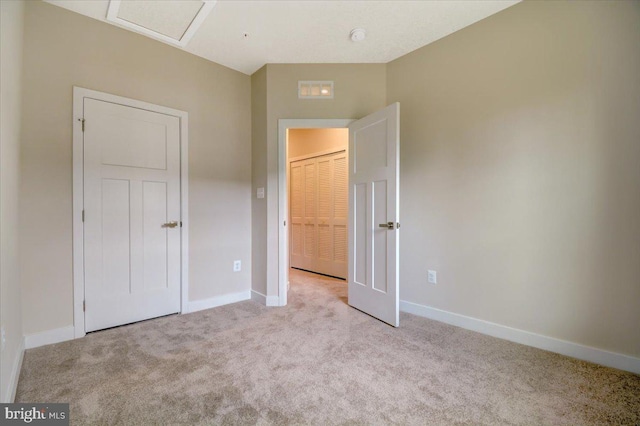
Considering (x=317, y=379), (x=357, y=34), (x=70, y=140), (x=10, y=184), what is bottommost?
(x=317, y=379)

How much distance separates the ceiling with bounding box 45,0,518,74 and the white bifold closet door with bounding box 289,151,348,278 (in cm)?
167

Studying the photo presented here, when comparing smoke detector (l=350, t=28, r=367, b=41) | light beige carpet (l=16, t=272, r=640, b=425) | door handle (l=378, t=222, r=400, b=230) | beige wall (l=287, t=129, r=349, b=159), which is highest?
smoke detector (l=350, t=28, r=367, b=41)

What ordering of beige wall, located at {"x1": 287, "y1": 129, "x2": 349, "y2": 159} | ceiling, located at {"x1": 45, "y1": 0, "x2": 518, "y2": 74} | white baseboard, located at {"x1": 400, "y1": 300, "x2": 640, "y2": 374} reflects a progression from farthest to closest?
beige wall, located at {"x1": 287, "y1": 129, "x2": 349, "y2": 159}
ceiling, located at {"x1": 45, "y1": 0, "x2": 518, "y2": 74}
white baseboard, located at {"x1": 400, "y1": 300, "x2": 640, "y2": 374}

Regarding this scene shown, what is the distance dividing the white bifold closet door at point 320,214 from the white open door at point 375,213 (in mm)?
1267

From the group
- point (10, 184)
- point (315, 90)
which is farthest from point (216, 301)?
point (315, 90)

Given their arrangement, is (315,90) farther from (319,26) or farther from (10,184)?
(10,184)

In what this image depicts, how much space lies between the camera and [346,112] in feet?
9.93

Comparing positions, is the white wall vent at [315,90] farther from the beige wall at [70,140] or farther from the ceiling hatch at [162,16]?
the ceiling hatch at [162,16]

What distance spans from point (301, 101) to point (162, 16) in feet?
4.55

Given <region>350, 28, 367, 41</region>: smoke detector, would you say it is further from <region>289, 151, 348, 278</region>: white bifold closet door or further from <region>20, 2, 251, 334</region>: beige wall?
<region>289, 151, 348, 278</region>: white bifold closet door

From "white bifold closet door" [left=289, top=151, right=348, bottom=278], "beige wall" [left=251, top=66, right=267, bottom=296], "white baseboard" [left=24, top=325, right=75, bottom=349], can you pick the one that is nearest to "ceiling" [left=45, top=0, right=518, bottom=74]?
"beige wall" [left=251, top=66, right=267, bottom=296]

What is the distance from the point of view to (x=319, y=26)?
2.41 meters

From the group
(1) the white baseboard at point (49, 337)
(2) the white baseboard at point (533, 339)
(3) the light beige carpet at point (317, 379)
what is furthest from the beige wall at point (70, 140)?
(2) the white baseboard at point (533, 339)

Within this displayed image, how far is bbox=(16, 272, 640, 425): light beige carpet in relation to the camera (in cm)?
140
